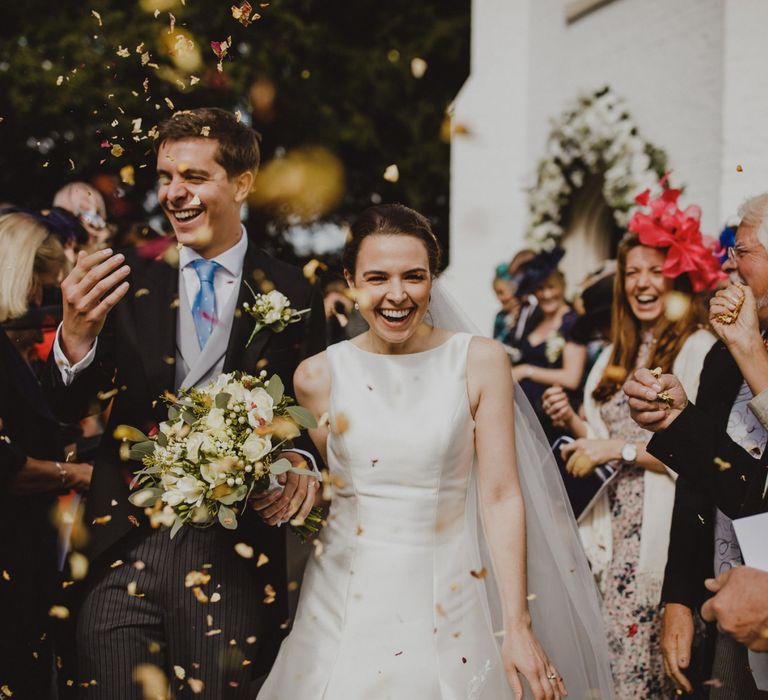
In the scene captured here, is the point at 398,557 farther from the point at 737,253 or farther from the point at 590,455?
the point at 737,253

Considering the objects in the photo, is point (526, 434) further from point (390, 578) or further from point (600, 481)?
point (600, 481)

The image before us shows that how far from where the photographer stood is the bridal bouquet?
2549 mm

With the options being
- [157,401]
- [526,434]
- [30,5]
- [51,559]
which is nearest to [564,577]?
[526,434]

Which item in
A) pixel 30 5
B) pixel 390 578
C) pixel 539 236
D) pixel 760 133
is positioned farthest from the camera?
pixel 30 5

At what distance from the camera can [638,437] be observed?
3.81 metres

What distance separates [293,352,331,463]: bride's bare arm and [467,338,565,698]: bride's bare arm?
52 centimetres

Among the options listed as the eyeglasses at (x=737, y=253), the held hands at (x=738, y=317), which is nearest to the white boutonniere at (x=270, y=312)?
the held hands at (x=738, y=317)

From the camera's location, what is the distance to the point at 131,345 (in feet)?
9.50

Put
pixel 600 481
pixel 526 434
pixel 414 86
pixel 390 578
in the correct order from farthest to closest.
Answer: pixel 414 86, pixel 600 481, pixel 526 434, pixel 390 578

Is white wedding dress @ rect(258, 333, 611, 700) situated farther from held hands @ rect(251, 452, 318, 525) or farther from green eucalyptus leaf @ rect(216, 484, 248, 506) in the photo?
green eucalyptus leaf @ rect(216, 484, 248, 506)

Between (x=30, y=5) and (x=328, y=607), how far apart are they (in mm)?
15260

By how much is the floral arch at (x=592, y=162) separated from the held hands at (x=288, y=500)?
8.06 meters

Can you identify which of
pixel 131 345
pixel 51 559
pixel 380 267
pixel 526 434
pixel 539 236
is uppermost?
pixel 539 236

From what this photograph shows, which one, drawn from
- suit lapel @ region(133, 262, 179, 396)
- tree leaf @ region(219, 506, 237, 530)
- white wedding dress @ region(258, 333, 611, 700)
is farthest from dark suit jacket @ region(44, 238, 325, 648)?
tree leaf @ region(219, 506, 237, 530)
